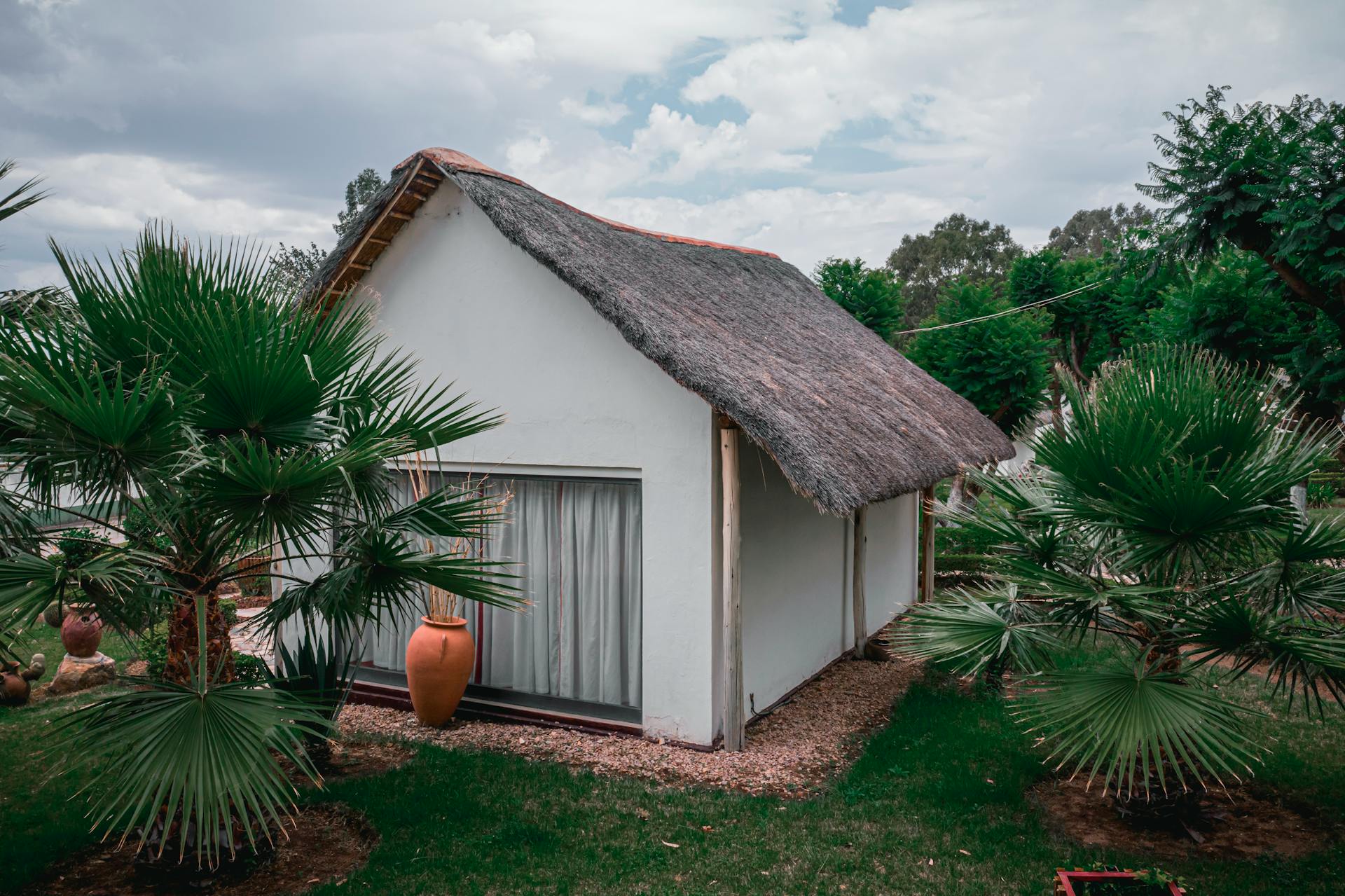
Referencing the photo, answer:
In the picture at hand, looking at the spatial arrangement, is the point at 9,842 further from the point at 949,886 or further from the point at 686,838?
the point at 949,886

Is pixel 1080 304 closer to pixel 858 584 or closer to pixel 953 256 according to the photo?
pixel 858 584

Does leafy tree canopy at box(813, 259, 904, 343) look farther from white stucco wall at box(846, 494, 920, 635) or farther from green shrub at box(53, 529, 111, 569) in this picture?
green shrub at box(53, 529, 111, 569)

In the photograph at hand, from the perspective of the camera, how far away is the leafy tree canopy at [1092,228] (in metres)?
47.6

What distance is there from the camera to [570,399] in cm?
703

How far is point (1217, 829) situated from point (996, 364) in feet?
37.9

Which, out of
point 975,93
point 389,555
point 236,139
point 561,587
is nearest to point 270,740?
point 389,555

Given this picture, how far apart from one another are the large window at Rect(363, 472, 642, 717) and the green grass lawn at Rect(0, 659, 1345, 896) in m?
1.01

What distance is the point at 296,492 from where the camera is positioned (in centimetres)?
405

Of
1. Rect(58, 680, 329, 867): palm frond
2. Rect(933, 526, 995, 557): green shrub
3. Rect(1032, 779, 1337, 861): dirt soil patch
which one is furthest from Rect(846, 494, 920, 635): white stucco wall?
Rect(58, 680, 329, 867): palm frond

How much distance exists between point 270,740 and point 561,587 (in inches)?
135

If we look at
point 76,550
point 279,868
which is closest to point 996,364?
point 279,868

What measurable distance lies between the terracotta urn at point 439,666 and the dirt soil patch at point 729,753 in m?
0.25

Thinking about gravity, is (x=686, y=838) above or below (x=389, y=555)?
below

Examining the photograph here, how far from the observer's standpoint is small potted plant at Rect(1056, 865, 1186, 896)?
386 cm
